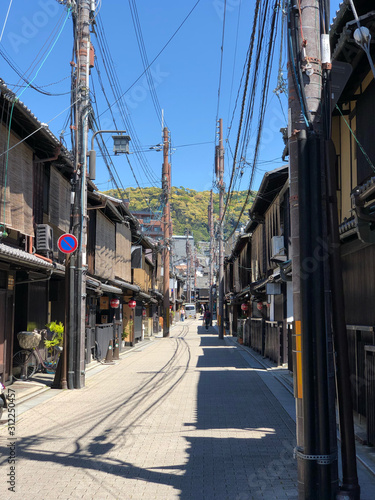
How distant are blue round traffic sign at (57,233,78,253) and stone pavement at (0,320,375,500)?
3.74 metres

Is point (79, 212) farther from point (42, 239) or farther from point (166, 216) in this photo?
point (166, 216)

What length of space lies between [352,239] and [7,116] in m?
8.38

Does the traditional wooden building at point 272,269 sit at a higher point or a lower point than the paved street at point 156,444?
higher

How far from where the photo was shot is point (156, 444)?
805 centimetres

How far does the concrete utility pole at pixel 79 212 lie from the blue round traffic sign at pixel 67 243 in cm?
42

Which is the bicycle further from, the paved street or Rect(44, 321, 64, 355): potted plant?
the paved street

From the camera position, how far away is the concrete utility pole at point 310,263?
513cm

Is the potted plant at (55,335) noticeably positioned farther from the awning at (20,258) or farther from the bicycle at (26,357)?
the awning at (20,258)

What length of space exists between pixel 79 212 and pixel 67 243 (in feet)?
3.35

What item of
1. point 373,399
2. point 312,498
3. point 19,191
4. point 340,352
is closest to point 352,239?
point 373,399

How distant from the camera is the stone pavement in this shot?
604 centimetres

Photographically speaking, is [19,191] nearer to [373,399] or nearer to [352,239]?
[352,239]

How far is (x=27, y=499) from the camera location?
18.5 feet

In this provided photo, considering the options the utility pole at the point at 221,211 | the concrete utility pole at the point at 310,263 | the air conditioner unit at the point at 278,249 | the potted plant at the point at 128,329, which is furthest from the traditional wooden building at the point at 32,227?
the utility pole at the point at 221,211
